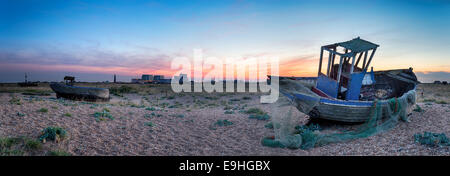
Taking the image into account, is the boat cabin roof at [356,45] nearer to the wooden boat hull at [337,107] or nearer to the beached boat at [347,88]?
the beached boat at [347,88]

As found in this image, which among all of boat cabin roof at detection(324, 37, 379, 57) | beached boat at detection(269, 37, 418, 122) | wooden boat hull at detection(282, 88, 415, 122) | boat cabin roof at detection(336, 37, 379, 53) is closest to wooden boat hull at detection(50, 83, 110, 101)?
beached boat at detection(269, 37, 418, 122)

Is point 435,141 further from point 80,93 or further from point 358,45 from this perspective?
point 80,93

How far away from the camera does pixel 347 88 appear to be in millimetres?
10688

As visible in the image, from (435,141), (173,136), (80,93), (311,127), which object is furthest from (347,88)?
(80,93)

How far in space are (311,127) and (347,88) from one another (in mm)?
2875

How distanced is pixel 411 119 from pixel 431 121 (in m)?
0.65

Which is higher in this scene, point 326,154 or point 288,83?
point 288,83

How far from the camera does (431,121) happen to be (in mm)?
9508

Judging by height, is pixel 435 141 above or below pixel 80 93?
below

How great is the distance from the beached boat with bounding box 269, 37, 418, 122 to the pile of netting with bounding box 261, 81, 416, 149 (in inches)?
2.1

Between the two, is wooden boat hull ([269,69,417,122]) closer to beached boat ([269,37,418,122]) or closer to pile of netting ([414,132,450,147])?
beached boat ([269,37,418,122])

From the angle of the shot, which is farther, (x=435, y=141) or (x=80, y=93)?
(x=80, y=93)

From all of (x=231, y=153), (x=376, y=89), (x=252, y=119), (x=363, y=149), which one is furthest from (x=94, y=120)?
(x=376, y=89)

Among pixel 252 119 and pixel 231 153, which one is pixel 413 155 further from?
pixel 252 119
